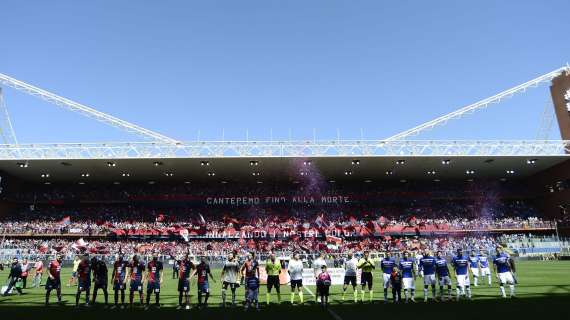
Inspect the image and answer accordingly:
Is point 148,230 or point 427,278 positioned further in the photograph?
point 148,230

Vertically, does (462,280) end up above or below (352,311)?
above

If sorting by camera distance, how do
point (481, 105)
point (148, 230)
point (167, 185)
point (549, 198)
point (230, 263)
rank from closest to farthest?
point (230, 263) → point (148, 230) → point (549, 198) → point (167, 185) → point (481, 105)

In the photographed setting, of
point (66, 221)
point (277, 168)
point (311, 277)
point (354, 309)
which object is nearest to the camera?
point (354, 309)

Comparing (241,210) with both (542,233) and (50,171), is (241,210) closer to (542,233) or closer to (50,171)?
(50,171)

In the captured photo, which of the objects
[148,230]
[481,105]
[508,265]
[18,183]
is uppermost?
[481,105]

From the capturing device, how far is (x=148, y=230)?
52.1 meters

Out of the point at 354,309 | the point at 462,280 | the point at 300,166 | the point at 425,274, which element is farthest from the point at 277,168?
the point at 354,309

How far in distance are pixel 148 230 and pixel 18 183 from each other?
21798 millimetres

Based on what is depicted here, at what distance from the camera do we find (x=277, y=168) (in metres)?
53.5

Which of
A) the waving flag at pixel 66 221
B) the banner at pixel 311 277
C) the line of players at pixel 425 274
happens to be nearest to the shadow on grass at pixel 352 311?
the line of players at pixel 425 274

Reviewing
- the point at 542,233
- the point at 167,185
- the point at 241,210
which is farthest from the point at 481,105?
the point at 167,185

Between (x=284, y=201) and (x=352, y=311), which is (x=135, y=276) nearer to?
(x=352, y=311)

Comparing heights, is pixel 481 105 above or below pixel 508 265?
above

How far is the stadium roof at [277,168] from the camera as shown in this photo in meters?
49.3
